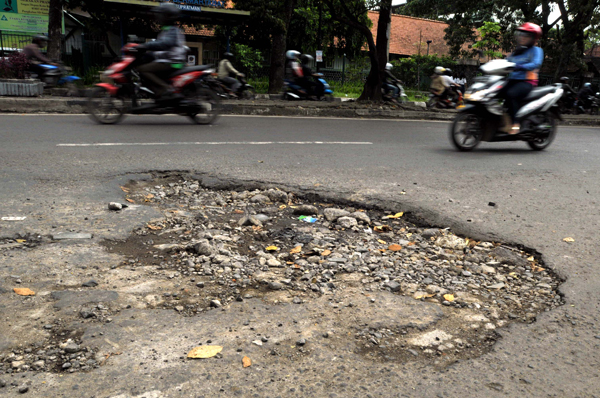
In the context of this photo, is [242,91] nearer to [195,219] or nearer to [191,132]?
[191,132]

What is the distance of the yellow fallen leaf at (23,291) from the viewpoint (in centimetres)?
251

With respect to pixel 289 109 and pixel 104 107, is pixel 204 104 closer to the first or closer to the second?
pixel 104 107

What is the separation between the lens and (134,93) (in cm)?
827

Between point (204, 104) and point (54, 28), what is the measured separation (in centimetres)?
1040

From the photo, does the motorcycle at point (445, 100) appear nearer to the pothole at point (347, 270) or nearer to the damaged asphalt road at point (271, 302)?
the damaged asphalt road at point (271, 302)

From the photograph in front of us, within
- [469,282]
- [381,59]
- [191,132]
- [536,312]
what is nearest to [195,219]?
[469,282]

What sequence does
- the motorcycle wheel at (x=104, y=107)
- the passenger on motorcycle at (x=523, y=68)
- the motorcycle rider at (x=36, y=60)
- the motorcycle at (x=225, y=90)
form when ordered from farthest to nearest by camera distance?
the motorcycle at (x=225, y=90), the motorcycle rider at (x=36, y=60), the motorcycle wheel at (x=104, y=107), the passenger on motorcycle at (x=523, y=68)

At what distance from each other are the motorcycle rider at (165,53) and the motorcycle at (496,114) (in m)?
4.38

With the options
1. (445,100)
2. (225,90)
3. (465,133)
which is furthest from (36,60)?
(445,100)

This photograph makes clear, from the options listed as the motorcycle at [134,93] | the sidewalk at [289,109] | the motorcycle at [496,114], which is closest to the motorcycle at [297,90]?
the sidewalk at [289,109]

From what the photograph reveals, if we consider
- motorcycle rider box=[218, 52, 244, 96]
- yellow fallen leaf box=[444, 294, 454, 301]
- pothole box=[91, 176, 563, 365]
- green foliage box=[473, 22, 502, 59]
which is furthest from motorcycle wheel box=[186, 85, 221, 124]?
green foliage box=[473, 22, 502, 59]

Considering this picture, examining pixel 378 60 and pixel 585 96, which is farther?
pixel 585 96

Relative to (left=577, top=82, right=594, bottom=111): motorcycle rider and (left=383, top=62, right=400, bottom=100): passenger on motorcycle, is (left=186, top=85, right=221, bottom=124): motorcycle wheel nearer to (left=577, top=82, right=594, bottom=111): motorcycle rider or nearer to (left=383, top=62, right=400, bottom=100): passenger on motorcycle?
(left=383, top=62, right=400, bottom=100): passenger on motorcycle

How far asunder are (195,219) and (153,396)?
2.14 m
